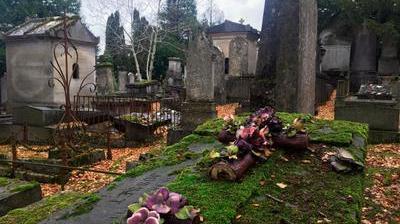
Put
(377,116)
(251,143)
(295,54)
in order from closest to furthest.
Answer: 1. (251,143)
2. (295,54)
3. (377,116)

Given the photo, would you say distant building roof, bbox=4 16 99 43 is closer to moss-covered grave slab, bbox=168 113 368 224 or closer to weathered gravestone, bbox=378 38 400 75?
moss-covered grave slab, bbox=168 113 368 224

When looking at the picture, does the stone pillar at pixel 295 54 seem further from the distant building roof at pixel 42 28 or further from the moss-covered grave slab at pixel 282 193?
the distant building roof at pixel 42 28

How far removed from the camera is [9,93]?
49.8ft

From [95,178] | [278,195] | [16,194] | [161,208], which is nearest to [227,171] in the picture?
[278,195]

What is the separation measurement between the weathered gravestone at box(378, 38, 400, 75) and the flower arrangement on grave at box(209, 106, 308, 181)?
22772 mm

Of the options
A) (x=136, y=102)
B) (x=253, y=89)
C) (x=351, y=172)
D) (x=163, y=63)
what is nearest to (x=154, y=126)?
(x=136, y=102)

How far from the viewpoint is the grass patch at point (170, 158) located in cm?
223

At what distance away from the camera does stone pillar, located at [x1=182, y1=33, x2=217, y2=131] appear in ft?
30.7

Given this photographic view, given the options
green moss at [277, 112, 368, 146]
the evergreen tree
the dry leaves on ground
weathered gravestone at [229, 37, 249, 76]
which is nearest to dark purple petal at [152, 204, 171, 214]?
green moss at [277, 112, 368, 146]

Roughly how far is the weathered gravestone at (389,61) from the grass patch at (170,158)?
894 inches

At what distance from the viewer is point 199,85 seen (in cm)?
955

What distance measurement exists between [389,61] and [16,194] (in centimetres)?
2339

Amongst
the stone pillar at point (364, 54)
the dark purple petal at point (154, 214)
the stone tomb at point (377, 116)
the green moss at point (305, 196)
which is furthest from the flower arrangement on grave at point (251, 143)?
the stone pillar at point (364, 54)

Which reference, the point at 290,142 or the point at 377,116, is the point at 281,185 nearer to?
the point at 290,142
